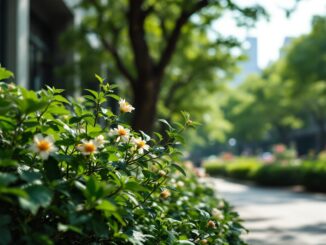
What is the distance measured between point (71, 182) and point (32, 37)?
13.4 m

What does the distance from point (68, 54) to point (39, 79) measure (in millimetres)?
2403

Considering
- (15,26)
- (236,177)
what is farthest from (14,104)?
(236,177)

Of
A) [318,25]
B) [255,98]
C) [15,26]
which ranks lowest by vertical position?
[15,26]

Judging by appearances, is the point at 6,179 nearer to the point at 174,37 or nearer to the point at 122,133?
the point at 122,133

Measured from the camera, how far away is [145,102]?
43.5 ft

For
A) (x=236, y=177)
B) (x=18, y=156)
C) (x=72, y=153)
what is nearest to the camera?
(x=18, y=156)

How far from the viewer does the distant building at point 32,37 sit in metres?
11.2

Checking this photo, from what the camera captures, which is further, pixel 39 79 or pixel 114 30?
pixel 114 30

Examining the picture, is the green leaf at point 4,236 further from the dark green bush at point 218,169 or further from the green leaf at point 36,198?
the dark green bush at point 218,169

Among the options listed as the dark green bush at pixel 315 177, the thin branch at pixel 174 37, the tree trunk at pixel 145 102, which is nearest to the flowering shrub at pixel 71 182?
the thin branch at pixel 174 37

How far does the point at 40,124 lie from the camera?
2539 millimetres

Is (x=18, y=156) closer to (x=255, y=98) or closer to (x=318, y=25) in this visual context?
(x=318, y=25)

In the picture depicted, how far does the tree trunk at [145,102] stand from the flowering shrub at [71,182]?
32.5ft

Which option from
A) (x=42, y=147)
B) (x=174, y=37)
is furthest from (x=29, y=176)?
(x=174, y=37)
